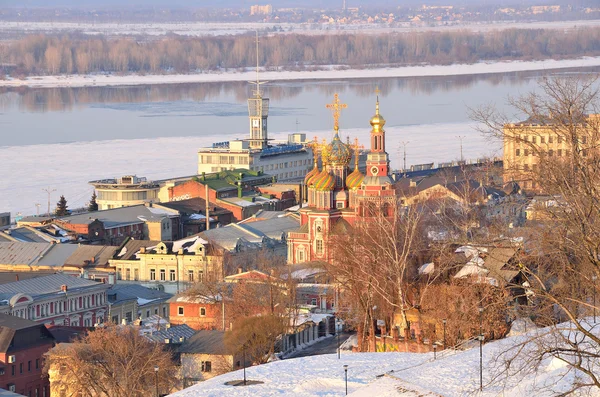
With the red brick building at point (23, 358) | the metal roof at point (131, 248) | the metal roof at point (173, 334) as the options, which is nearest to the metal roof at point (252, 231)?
the metal roof at point (131, 248)

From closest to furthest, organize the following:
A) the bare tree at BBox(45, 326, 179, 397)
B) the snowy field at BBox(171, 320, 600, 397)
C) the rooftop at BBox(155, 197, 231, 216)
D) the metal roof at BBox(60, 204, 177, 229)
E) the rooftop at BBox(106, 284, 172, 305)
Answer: the snowy field at BBox(171, 320, 600, 397), the bare tree at BBox(45, 326, 179, 397), the rooftop at BBox(106, 284, 172, 305), the metal roof at BBox(60, 204, 177, 229), the rooftop at BBox(155, 197, 231, 216)

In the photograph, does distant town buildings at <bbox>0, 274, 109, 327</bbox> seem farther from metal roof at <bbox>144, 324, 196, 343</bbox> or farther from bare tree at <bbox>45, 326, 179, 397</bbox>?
bare tree at <bbox>45, 326, 179, 397</bbox>

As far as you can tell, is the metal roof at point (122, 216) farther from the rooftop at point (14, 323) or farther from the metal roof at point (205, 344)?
the metal roof at point (205, 344)

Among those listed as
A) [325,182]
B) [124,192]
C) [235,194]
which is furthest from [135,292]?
[124,192]

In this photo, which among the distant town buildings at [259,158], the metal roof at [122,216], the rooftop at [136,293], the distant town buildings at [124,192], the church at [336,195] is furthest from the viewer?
the distant town buildings at [259,158]

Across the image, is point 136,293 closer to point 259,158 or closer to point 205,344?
point 205,344

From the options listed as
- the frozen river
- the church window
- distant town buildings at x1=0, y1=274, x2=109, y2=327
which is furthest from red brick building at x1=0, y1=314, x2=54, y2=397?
the frozen river

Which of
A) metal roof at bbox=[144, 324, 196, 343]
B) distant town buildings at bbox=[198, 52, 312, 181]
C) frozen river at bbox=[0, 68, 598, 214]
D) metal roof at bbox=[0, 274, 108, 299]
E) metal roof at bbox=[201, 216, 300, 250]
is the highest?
metal roof at bbox=[144, 324, 196, 343]
